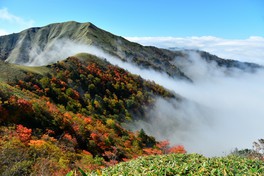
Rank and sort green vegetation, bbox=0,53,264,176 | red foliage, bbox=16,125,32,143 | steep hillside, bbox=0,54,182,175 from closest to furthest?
green vegetation, bbox=0,53,264,176 < steep hillside, bbox=0,54,182,175 < red foliage, bbox=16,125,32,143

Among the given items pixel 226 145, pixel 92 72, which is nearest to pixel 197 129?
pixel 226 145

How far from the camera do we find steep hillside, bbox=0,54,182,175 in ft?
123

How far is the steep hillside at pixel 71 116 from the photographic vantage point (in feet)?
123

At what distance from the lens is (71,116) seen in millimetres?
73500

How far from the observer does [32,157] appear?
36656 mm

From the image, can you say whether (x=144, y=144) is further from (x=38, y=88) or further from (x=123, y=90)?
(x=123, y=90)

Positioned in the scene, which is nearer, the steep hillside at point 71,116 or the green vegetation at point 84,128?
the green vegetation at point 84,128

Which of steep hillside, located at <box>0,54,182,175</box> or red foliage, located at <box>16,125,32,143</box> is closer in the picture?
steep hillside, located at <box>0,54,182,175</box>

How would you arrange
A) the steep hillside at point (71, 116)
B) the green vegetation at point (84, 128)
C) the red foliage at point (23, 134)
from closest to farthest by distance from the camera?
1. the green vegetation at point (84, 128)
2. the steep hillside at point (71, 116)
3. the red foliage at point (23, 134)

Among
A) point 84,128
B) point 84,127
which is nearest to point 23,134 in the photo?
point 84,128

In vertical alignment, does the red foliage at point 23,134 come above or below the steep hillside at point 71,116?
below

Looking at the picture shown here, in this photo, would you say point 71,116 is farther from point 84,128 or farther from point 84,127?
point 84,128

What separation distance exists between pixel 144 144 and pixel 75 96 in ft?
105

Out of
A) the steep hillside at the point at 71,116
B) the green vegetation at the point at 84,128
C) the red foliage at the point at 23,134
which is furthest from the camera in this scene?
the red foliage at the point at 23,134
